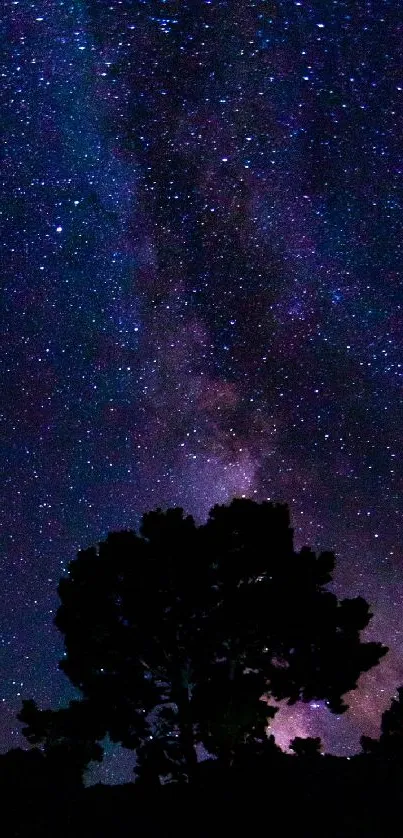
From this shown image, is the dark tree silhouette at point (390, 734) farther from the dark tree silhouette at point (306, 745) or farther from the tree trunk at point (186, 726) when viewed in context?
the tree trunk at point (186, 726)

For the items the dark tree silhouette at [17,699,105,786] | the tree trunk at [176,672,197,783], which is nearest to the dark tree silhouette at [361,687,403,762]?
the tree trunk at [176,672,197,783]

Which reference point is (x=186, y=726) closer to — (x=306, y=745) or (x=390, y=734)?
(x=306, y=745)

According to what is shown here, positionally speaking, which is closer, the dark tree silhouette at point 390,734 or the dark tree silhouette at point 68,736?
the dark tree silhouette at point 68,736

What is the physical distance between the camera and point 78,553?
19969 mm

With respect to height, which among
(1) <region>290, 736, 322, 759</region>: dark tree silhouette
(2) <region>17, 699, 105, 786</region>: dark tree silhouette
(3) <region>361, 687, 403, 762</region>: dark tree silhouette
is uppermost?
(2) <region>17, 699, 105, 786</region>: dark tree silhouette

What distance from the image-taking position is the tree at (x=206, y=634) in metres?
17.8

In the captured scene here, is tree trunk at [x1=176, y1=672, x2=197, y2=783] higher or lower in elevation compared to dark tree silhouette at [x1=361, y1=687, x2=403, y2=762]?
higher

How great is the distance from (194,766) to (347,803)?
4.63 meters

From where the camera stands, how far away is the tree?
17.8 meters

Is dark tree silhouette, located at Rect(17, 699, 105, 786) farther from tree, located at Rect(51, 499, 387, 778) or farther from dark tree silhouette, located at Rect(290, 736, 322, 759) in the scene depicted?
dark tree silhouette, located at Rect(290, 736, 322, 759)

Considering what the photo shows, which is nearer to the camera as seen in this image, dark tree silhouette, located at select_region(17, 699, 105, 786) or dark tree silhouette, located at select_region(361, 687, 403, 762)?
dark tree silhouette, located at select_region(17, 699, 105, 786)

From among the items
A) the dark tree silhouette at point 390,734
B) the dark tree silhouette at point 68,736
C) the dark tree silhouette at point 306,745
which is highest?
the dark tree silhouette at point 68,736

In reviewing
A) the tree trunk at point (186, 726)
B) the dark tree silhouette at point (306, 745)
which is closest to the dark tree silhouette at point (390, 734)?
the dark tree silhouette at point (306, 745)

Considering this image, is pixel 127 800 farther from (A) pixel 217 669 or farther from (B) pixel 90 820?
(A) pixel 217 669
